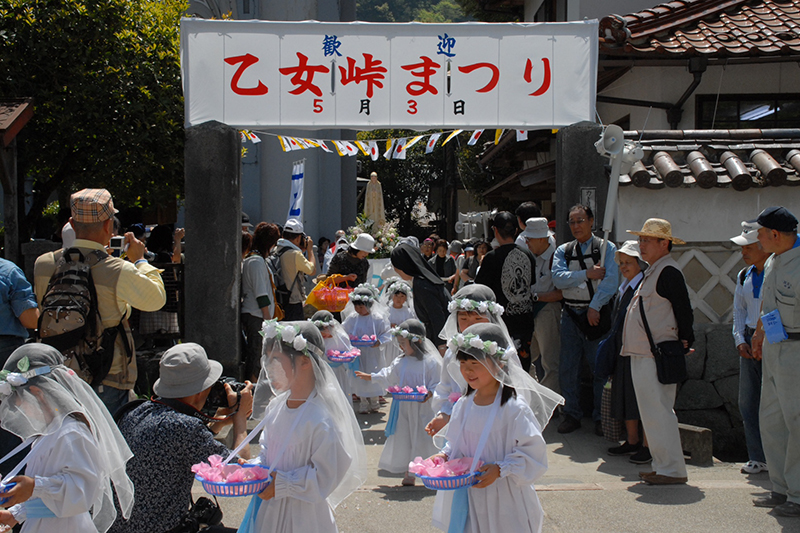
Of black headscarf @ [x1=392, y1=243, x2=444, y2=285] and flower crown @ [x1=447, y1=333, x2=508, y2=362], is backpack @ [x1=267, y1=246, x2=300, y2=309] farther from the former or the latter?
flower crown @ [x1=447, y1=333, x2=508, y2=362]

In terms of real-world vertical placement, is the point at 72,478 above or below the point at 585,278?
below

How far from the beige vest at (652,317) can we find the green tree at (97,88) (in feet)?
23.1

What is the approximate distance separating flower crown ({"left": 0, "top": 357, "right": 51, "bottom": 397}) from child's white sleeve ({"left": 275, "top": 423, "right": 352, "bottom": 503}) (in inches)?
44.0

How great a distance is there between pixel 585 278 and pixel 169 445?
14.1 ft

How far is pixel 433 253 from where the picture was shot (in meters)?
16.0

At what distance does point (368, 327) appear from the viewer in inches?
318

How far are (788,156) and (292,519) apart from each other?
6.14 m

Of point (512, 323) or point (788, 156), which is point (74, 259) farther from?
point (788, 156)

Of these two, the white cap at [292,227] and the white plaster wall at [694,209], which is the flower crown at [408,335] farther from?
the white cap at [292,227]

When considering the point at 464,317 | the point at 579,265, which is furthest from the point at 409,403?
the point at 579,265

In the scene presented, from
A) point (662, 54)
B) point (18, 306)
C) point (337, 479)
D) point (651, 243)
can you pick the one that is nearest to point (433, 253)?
point (662, 54)

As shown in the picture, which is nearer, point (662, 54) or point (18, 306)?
point (18, 306)

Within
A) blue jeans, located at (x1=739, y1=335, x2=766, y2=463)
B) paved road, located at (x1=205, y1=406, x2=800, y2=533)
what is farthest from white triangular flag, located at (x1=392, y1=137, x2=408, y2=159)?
blue jeans, located at (x1=739, y1=335, x2=766, y2=463)

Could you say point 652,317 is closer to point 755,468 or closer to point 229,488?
point 755,468
